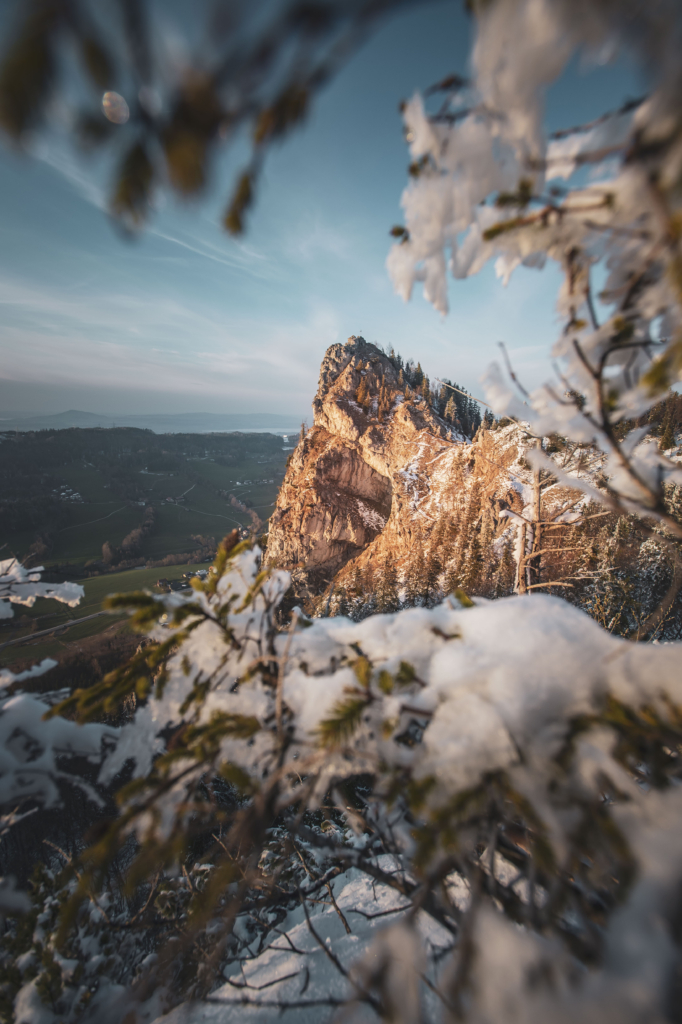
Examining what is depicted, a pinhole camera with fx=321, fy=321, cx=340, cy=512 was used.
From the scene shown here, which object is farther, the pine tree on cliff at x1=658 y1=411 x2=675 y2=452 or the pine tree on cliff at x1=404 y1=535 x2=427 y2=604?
the pine tree on cliff at x1=404 y1=535 x2=427 y2=604

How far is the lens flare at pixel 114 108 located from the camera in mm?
953

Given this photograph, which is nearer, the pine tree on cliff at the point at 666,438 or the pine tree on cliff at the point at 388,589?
the pine tree on cliff at the point at 666,438

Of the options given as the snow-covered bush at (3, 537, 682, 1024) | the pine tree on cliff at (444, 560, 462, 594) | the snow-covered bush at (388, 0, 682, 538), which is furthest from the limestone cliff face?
the snow-covered bush at (3, 537, 682, 1024)

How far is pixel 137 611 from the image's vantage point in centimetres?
156

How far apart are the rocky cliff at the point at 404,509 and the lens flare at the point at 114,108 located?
10854mm

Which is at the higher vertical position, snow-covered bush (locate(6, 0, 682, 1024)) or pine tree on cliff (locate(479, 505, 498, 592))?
snow-covered bush (locate(6, 0, 682, 1024))

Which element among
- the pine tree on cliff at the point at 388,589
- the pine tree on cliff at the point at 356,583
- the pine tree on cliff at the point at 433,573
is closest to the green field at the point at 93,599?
the pine tree on cliff at the point at 356,583

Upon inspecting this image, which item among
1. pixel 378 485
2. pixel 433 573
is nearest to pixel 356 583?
pixel 433 573

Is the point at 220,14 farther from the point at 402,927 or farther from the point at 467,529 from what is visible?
the point at 467,529

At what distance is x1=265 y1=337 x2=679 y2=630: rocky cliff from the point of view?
1731 centimetres

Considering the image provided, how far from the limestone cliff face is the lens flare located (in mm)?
21922

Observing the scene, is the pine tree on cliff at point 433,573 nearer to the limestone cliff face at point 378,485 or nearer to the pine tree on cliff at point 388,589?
the limestone cliff face at point 378,485

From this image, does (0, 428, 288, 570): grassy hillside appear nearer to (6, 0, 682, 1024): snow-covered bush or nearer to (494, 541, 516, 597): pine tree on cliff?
(494, 541, 516, 597): pine tree on cliff

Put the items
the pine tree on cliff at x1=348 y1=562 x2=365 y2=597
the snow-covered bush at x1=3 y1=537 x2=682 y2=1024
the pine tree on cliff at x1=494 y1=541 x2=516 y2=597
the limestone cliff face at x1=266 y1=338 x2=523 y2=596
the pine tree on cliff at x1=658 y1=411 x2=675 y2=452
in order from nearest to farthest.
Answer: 1. the snow-covered bush at x1=3 y1=537 x2=682 y2=1024
2. the pine tree on cliff at x1=658 y1=411 x2=675 y2=452
3. the pine tree on cliff at x1=494 y1=541 x2=516 y2=597
4. the limestone cliff face at x1=266 y1=338 x2=523 y2=596
5. the pine tree on cliff at x1=348 y1=562 x2=365 y2=597
